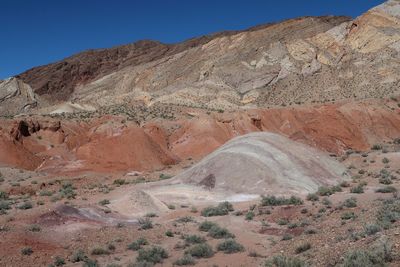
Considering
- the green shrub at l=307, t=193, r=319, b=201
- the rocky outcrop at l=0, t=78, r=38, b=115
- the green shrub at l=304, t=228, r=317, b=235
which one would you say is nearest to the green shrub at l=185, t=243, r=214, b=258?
the green shrub at l=304, t=228, r=317, b=235

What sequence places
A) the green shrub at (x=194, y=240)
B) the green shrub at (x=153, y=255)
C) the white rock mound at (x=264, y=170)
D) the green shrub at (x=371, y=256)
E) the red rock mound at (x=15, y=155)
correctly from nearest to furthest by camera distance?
the green shrub at (x=371, y=256) → the green shrub at (x=153, y=255) → the green shrub at (x=194, y=240) → the white rock mound at (x=264, y=170) → the red rock mound at (x=15, y=155)

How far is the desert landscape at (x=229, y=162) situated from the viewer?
1195 cm

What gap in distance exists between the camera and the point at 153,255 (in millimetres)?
11523

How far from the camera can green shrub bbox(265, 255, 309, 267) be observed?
8855 millimetres

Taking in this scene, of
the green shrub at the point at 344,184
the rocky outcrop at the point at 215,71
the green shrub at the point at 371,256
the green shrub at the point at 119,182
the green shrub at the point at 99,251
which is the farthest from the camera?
the rocky outcrop at the point at 215,71

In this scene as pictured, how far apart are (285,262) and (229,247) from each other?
3.07m

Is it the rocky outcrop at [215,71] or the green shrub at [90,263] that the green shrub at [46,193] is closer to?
the green shrub at [90,263]

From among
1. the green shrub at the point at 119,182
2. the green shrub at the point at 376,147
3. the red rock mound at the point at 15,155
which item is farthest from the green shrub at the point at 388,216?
the green shrub at the point at 376,147

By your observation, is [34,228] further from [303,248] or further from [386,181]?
[386,181]

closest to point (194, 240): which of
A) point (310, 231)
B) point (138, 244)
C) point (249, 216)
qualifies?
point (138, 244)

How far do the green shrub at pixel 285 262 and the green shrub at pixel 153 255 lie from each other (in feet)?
9.23

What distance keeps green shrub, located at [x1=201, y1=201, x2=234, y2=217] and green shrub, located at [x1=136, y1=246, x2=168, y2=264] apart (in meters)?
5.75

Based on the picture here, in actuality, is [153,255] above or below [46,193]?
below

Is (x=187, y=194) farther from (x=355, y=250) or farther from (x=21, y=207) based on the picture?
(x=355, y=250)
